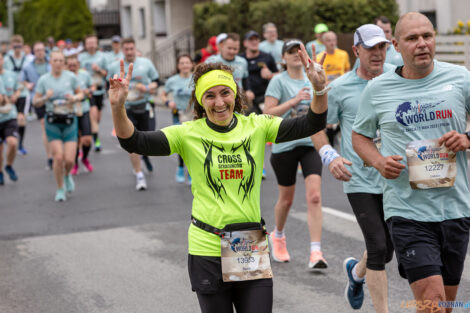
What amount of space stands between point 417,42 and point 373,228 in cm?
152

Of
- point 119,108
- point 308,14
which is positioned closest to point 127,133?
point 119,108

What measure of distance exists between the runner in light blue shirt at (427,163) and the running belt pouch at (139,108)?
8173 millimetres

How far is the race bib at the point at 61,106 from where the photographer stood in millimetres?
11367

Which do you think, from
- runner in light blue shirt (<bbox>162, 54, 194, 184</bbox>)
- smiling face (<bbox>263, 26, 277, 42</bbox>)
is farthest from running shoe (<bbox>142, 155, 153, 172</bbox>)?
smiling face (<bbox>263, 26, 277, 42</bbox>)

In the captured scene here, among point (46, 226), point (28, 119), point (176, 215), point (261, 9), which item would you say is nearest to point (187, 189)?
point (176, 215)

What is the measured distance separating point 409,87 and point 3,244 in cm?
564

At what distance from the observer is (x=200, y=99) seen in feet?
14.8

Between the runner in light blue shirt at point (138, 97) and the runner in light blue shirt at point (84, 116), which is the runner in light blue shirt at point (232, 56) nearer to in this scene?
the runner in light blue shirt at point (138, 97)

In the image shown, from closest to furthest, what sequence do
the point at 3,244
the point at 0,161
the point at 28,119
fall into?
1. the point at 3,244
2. the point at 0,161
3. the point at 28,119

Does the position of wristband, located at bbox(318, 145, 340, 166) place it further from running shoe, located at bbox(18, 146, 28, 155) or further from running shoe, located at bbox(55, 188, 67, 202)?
running shoe, located at bbox(18, 146, 28, 155)

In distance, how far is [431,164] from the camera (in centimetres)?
429

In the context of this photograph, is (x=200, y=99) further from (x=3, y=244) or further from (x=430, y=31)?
(x=3, y=244)

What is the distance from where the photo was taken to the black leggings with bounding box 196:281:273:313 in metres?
4.16

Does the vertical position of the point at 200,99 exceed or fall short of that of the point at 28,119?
it exceeds it
